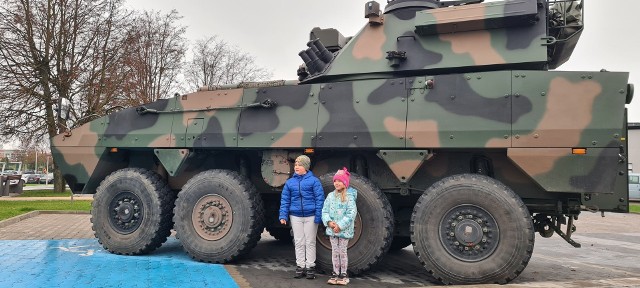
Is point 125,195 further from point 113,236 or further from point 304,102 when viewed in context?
point 304,102

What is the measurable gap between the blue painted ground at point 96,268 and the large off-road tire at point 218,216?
0.25 metres

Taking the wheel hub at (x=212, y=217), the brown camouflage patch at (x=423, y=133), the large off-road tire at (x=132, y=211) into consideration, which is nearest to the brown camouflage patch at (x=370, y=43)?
the brown camouflage patch at (x=423, y=133)

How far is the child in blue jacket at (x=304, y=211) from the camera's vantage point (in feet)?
19.9

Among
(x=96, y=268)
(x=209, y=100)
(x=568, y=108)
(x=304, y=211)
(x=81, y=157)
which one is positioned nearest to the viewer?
(x=568, y=108)

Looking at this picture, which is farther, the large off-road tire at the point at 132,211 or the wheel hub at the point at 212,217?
the large off-road tire at the point at 132,211

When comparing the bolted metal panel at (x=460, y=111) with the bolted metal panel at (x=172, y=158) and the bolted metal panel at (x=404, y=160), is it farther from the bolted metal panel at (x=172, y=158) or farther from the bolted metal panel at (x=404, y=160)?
the bolted metal panel at (x=172, y=158)

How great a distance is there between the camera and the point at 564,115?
5523 mm

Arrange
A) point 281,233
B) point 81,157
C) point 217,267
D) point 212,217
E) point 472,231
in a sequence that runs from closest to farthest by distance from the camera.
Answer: point 472,231 → point 217,267 → point 212,217 → point 81,157 → point 281,233

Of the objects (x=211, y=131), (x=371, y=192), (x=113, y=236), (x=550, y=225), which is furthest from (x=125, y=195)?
(x=550, y=225)

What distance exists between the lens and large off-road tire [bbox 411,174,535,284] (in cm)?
545

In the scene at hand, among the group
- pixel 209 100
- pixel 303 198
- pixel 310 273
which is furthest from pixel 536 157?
pixel 209 100

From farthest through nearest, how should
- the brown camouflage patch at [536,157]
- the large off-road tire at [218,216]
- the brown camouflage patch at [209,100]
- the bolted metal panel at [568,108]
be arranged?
the brown camouflage patch at [209,100], the large off-road tire at [218,216], the brown camouflage patch at [536,157], the bolted metal panel at [568,108]

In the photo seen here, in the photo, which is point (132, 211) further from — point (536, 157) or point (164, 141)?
point (536, 157)

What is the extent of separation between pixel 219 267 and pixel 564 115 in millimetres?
4543
